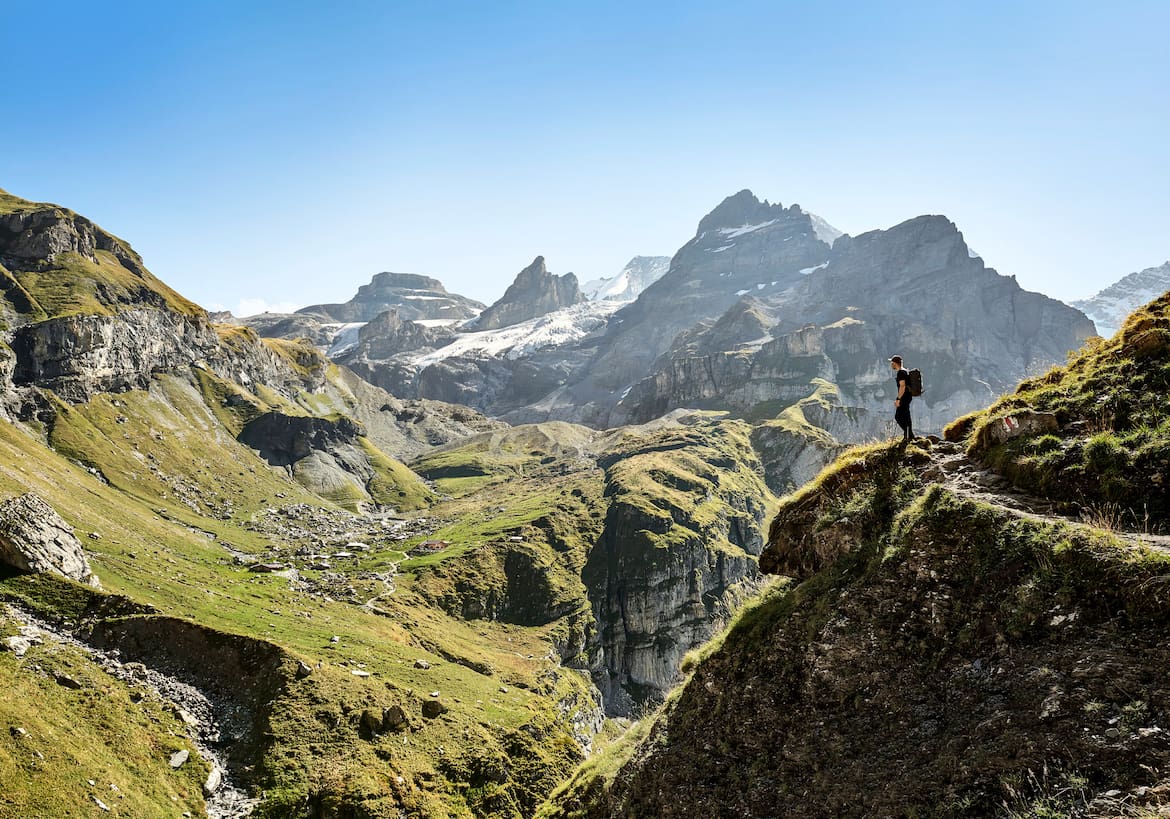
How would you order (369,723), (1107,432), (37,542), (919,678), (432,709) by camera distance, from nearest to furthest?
(919,678), (1107,432), (37,542), (369,723), (432,709)

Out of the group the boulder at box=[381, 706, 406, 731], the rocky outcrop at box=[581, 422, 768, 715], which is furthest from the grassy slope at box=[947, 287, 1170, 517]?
the rocky outcrop at box=[581, 422, 768, 715]

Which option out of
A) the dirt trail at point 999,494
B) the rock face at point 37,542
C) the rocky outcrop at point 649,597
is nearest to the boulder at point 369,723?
the rock face at point 37,542

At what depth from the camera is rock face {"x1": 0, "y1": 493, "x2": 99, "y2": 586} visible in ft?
183

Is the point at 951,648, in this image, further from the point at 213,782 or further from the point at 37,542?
the point at 37,542

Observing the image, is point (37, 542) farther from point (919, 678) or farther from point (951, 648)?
point (951, 648)

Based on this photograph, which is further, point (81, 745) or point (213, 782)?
point (213, 782)

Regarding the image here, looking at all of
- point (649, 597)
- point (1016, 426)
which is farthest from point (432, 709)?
point (649, 597)

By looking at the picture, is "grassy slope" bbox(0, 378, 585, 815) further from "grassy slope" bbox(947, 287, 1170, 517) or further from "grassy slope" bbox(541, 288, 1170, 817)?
"grassy slope" bbox(947, 287, 1170, 517)

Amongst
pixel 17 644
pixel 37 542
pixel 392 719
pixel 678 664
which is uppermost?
pixel 37 542

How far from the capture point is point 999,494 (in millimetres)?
16828

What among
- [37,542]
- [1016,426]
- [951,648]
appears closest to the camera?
[951,648]

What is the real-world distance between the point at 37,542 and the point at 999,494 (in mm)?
76950

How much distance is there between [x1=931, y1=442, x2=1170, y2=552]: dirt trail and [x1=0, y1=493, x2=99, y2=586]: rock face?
7434 centimetres

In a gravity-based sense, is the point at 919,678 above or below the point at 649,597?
above
